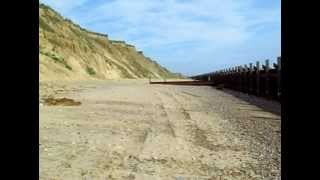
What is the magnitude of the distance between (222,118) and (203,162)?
7.03m

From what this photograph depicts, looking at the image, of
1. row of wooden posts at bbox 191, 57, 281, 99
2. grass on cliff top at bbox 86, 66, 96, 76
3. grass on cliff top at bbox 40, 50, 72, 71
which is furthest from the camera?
grass on cliff top at bbox 86, 66, 96, 76

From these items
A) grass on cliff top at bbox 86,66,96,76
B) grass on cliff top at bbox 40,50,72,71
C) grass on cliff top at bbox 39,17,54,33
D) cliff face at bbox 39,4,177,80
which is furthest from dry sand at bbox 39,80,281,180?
grass on cliff top at bbox 86,66,96,76

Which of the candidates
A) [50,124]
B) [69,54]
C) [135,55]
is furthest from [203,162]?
[135,55]

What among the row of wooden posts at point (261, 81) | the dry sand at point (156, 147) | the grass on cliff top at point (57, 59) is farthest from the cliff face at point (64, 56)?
the dry sand at point (156, 147)

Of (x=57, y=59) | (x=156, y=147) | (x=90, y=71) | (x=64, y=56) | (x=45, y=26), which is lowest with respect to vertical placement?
(x=156, y=147)

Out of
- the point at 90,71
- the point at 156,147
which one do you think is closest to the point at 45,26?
the point at 90,71

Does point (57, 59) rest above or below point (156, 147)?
above

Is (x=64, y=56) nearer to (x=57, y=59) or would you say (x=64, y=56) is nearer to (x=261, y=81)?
(x=57, y=59)

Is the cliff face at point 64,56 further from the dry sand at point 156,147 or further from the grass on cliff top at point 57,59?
the dry sand at point 156,147

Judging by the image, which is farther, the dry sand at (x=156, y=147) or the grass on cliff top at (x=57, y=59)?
the grass on cliff top at (x=57, y=59)

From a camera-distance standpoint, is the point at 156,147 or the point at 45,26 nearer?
the point at 156,147

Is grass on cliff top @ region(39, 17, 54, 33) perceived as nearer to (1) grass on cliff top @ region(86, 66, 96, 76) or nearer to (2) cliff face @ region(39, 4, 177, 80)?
(2) cliff face @ region(39, 4, 177, 80)
